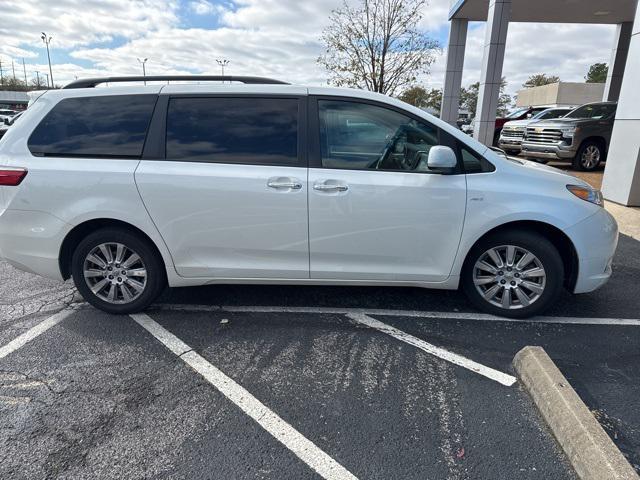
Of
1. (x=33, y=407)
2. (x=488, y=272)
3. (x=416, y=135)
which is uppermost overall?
(x=416, y=135)

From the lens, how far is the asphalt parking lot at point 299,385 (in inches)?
90.4

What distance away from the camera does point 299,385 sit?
292cm

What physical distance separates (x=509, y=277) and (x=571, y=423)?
1.57 meters

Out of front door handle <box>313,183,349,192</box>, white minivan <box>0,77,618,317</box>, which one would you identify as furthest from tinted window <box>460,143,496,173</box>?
front door handle <box>313,183,349,192</box>

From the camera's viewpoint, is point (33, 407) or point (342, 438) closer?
point (342, 438)

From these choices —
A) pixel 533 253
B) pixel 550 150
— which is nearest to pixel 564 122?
pixel 550 150

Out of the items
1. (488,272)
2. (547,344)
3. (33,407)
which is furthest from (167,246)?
(547,344)

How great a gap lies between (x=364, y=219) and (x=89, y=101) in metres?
2.46

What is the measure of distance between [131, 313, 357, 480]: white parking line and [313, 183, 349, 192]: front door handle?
1.51m

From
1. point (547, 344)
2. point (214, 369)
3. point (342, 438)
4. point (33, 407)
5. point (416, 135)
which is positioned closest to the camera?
point (342, 438)

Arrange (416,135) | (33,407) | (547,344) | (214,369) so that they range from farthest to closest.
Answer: (416,135), (547,344), (214,369), (33,407)

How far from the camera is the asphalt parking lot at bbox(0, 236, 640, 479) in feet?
7.53

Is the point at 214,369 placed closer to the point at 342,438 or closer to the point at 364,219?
the point at 342,438

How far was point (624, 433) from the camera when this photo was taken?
2473mm
